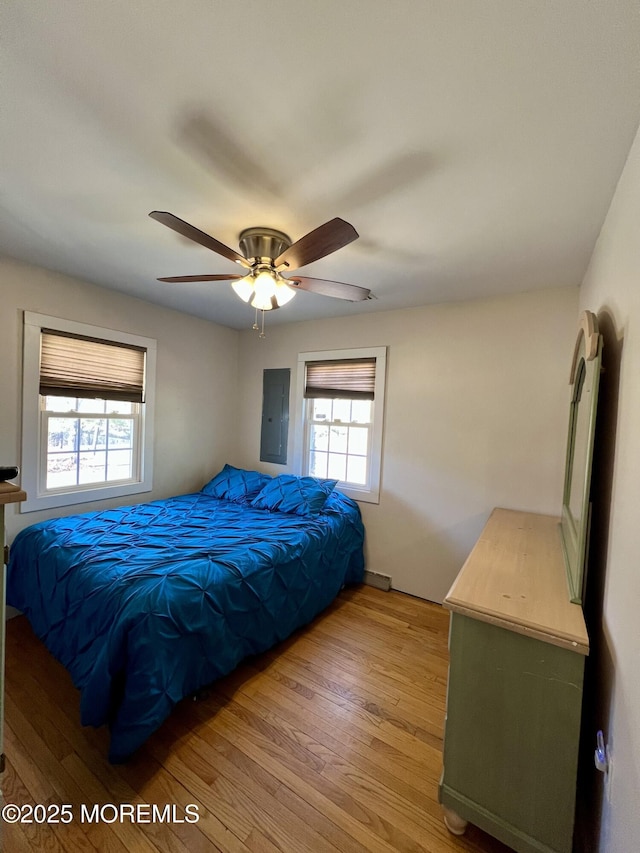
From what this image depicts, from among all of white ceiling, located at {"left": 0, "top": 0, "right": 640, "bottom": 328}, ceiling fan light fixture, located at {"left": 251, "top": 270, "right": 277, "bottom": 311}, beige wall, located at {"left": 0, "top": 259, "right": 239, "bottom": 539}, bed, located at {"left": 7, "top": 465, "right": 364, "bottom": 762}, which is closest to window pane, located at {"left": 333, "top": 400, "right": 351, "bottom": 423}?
bed, located at {"left": 7, "top": 465, "right": 364, "bottom": 762}

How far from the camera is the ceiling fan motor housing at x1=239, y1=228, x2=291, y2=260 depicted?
69.6 inches

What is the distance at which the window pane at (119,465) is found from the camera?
9.80ft

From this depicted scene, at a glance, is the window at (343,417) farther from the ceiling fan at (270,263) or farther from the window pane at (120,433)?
the window pane at (120,433)

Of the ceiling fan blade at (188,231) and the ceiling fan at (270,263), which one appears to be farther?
the ceiling fan at (270,263)

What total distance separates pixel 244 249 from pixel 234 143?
61 cm

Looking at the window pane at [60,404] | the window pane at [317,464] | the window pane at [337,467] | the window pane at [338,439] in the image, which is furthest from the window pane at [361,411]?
the window pane at [60,404]

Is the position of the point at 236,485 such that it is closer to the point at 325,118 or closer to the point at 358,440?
the point at 358,440

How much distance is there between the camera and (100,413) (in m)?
2.89

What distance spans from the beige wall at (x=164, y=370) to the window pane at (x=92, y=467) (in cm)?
22

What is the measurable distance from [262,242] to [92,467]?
2366 millimetres

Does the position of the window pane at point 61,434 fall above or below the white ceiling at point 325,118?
below

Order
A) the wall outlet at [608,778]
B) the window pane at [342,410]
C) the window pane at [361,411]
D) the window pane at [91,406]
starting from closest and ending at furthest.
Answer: the wall outlet at [608,778] → the window pane at [91,406] → the window pane at [361,411] → the window pane at [342,410]

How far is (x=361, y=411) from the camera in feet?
10.8

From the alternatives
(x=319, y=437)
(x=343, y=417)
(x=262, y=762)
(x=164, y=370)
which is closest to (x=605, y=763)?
(x=262, y=762)
